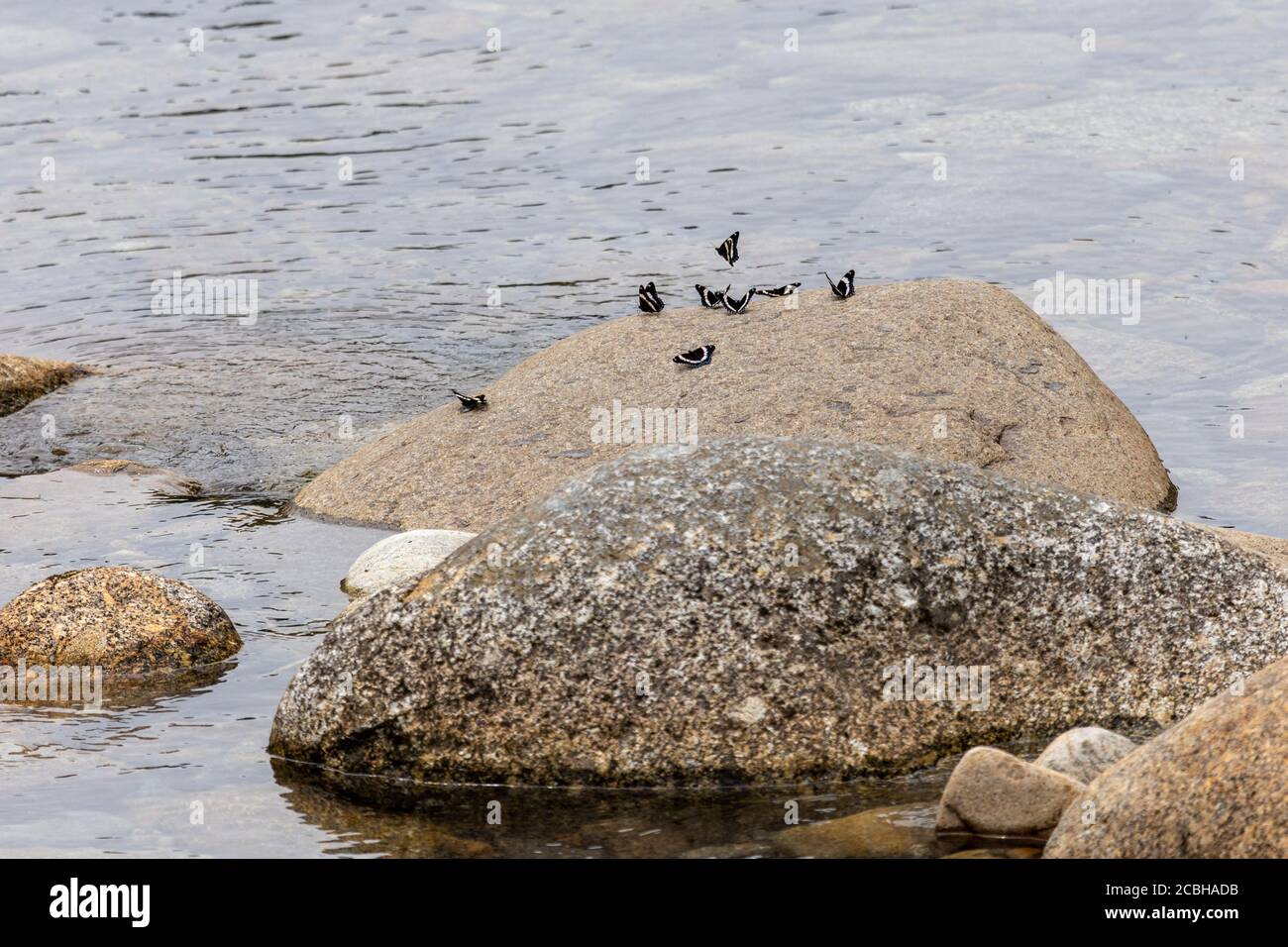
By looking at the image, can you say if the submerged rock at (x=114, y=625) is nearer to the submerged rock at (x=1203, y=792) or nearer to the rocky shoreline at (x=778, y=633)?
the rocky shoreline at (x=778, y=633)

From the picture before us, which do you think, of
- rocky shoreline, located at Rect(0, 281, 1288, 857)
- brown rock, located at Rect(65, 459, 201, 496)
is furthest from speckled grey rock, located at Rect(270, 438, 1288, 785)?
brown rock, located at Rect(65, 459, 201, 496)

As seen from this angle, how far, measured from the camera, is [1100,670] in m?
7.67

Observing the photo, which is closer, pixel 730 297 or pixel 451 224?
pixel 730 297

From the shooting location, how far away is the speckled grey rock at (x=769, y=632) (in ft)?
24.3

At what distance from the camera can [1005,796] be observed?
645cm

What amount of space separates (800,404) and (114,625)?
4883 millimetres

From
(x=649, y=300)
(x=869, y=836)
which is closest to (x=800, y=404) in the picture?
(x=649, y=300)

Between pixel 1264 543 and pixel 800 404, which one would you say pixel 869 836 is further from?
pixel 800 404

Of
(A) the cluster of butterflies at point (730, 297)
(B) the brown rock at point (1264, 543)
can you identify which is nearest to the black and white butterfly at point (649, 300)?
(A) the cluster of butterflies at point (730, 297)

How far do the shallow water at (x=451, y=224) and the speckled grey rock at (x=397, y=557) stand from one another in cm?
21

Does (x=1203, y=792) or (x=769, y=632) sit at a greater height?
(x=769, y=632)

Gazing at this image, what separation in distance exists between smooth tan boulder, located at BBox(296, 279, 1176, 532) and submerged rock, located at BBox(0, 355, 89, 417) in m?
4.49

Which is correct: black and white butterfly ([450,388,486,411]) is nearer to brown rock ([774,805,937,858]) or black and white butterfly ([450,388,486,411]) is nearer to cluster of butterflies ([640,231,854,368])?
cluster of butterflies ([640,231,854,368])
